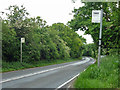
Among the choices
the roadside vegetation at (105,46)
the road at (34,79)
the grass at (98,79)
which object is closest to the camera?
the grass at (98,79)

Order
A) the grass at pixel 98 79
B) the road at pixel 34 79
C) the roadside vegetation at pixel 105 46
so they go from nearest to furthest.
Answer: the grass at pixel 98 79
the roadside vegetation at pixel 105 46
the road at pixel 34 79

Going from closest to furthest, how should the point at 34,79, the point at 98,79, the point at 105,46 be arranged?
the point at 98,79 → the point at 34,79 → the point at 105,46

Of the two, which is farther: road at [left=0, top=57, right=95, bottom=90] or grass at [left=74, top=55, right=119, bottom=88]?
road at [left=0, top=57, right=95, bottom=90]

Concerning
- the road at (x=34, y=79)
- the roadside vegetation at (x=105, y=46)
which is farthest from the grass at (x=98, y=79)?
the road at (x=34, y=79)

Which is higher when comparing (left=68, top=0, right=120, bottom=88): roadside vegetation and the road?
(left=68, top=0, right=120, bottom=88): roadside vegetation

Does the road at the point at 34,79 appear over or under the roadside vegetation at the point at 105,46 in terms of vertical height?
under

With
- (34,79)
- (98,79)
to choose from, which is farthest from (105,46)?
(34,79)

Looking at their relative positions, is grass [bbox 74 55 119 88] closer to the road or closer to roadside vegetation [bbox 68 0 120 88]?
roadside vegetation [bbox 68 0 120 88]

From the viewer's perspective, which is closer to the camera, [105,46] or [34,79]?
[34,79]

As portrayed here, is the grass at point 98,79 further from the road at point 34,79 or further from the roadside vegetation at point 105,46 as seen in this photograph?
the road at point 34,79

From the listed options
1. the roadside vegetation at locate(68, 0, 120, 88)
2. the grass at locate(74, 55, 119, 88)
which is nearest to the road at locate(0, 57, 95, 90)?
the grass at locate(74, 55, 119, 88)

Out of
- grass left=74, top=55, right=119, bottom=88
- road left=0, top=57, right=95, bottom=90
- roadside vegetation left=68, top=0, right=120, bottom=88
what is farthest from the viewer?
road left=0, top=57, right=95, bottom=90

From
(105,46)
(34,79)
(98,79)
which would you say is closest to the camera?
(98,79)

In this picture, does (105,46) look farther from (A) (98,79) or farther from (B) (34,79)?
(B) (34,79)
